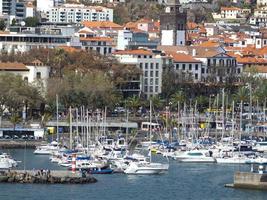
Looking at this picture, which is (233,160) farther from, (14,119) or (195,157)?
(14,119)

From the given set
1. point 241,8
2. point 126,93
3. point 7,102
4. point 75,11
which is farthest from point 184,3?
point 7,102

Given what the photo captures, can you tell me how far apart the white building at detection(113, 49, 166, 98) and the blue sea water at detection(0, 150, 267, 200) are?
24968 millimetres

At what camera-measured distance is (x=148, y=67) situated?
81562 millimetres

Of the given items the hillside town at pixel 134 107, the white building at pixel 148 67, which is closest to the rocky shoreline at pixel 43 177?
the hillside town at pixel 134 107

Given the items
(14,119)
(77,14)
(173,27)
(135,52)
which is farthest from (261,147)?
(77,14)

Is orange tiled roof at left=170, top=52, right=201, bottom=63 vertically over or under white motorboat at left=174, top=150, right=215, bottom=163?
over

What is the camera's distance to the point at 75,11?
117375 millimetres

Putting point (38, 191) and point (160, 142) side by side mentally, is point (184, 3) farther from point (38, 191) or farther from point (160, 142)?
point (38, 191)

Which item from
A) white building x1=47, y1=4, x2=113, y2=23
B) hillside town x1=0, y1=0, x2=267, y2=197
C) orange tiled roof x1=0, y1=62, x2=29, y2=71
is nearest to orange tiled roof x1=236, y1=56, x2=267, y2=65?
hillside town x1=0, y1=0, x2=267, y2=197

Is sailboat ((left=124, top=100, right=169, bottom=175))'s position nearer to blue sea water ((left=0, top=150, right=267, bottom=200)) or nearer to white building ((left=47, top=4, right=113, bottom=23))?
blue sea water ((left=0, top=150, right=267, bottom=200))

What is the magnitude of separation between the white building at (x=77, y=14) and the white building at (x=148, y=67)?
32771 millimetres

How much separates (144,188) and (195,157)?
894 cm

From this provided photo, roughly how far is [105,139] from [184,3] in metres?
68.7

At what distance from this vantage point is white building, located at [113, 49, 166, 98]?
80.9 m
